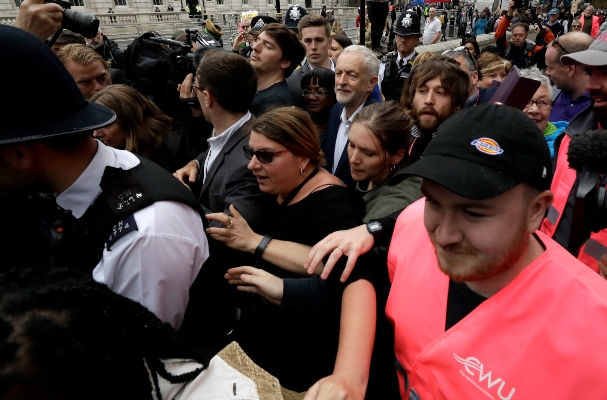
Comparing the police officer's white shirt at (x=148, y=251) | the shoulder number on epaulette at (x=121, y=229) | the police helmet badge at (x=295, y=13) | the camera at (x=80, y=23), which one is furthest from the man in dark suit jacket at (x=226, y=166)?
the police helmet badge at (x=295, y=13)

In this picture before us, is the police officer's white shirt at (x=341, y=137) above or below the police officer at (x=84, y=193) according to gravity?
below

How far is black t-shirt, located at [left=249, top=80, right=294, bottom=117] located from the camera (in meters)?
3.52

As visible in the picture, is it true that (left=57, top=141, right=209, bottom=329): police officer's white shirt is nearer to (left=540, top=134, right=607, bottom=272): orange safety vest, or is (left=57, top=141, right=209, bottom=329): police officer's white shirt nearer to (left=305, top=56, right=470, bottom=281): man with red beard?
(left=305, top=56, right=470, bottom=281): man with red beard

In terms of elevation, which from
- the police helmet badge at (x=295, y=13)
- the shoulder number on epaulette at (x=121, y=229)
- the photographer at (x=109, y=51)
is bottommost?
the shoulder number on epaulette at (x=121, y=229)

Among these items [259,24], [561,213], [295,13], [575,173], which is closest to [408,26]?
[295,13]

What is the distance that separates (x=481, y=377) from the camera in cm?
115

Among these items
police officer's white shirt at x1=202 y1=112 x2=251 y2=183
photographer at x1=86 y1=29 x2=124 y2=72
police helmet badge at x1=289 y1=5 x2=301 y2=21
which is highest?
police helmet badge at x1=289 y1=5 x2=301 y2=21

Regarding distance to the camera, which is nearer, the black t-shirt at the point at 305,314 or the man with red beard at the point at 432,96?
the black t-shirt at the point at 305,314

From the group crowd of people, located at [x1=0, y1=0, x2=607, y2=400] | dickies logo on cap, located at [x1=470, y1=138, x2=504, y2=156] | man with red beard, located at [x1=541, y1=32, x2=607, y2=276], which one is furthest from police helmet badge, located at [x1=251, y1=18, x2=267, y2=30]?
dickies logo on cap, located at [x1=470, y1=138, x2=504, y2=156]

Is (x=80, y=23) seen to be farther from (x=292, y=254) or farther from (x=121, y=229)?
(x=292, y=254)

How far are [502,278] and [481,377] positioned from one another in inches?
12.3

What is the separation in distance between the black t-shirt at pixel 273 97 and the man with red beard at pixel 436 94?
120 cm

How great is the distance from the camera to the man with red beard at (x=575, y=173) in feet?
6.56

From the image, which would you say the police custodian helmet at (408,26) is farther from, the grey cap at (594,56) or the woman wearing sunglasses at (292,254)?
the woman wearing sunglasses at (292,254)
